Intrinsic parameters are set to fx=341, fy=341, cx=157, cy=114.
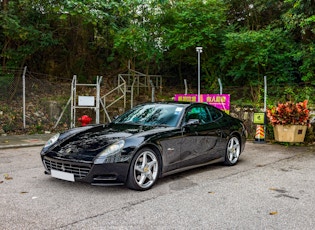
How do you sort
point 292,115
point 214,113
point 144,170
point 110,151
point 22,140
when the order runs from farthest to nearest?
point 22,140 → point 292,115 → point 214,113 → point 144,170 → point 110,151

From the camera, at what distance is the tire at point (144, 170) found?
4.90 m

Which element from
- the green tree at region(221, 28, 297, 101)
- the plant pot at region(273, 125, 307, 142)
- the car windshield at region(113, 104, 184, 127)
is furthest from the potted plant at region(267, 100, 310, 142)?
the car windshield at region(113, 104, 184, 127)

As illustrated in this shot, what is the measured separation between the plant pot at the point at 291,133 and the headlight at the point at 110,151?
689cm

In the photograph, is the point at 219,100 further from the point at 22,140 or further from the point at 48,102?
the point at 22,140

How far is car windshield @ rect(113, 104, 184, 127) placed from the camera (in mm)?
6016

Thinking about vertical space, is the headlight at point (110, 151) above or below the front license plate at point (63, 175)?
above

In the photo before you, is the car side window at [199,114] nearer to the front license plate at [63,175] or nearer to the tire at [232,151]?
the tire at [232,151]

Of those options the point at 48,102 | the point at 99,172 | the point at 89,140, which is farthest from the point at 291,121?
the point at 48,102

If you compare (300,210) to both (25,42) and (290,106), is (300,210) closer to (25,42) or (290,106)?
(290,106)

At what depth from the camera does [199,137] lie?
6199 millimetres

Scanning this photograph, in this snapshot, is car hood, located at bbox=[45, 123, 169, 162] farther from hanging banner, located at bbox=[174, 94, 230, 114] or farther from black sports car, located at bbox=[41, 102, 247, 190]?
hanging banner, located at bbox=[174, 94, 230, 114]

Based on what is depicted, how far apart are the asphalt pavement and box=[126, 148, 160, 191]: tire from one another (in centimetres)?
547

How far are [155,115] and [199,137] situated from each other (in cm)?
90

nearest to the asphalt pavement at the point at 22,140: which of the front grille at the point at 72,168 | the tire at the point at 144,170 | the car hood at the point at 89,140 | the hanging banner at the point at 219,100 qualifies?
the car hood at the point at 89,140
